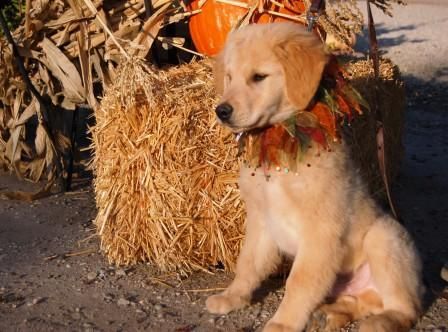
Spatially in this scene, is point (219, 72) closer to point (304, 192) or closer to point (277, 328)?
point (304, 192)

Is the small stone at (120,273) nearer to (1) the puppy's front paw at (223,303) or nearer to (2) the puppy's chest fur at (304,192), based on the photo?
(1) the puppy's front paw at (223,303)

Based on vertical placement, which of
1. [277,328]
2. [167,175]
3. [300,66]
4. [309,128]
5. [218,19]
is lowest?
[277,328]

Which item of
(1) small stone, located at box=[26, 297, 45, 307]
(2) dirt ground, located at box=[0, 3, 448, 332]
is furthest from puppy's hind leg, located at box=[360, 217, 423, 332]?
(1) small stone, located at box=[26, 297, 45, 307]

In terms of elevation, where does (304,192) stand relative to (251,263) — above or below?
above

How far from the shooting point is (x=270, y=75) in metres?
3.25

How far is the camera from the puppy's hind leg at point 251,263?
365 centimetres

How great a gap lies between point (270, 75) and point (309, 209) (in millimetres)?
588

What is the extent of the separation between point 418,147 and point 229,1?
2634 millimetres

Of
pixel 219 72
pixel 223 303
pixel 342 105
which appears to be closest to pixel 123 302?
pixel 223 303

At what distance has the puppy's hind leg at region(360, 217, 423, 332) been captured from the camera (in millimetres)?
3393

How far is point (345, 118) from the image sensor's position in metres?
3.54

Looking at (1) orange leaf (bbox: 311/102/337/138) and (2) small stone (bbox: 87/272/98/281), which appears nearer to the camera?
(1) orange leaf (bbox: 311/102/337/138)

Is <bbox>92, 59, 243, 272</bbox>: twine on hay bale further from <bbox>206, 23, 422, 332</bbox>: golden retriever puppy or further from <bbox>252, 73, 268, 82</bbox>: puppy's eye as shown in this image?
<bbox>252, 73, 268, 82</bbox>: puppy's eye

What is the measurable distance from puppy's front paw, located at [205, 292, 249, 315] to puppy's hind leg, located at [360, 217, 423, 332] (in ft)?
1.97
